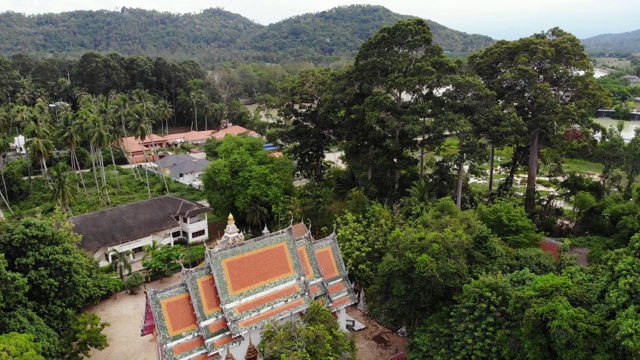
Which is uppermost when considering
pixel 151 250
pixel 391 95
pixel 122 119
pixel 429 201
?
pixel 391 95

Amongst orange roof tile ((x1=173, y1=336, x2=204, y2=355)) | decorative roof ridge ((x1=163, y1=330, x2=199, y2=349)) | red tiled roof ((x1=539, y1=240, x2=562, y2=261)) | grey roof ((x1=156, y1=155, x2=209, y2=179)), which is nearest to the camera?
decorative roof ridge ((x1=163, y1=330, x2=199, y2=349))

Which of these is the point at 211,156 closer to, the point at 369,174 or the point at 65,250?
the point at 369,174

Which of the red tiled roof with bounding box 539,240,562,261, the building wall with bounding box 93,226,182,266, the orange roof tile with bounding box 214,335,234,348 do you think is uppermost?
the red tiled roof with bounding box 539,240,562,261

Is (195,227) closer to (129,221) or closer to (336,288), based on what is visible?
(129,221)

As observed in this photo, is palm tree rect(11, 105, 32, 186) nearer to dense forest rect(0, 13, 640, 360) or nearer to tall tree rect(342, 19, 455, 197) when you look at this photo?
dense forest rect(0, 13, 640, 360)

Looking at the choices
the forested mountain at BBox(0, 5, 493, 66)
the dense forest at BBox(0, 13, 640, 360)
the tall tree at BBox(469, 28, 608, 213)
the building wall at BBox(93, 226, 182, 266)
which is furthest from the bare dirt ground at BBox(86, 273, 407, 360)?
the forested mountain at BBox(0, 5, 493, 66)

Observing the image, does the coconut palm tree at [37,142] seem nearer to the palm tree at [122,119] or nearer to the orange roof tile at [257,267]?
the palm tree at [122,119]

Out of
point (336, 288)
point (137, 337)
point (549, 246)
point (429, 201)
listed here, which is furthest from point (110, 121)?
point (549, 246)
